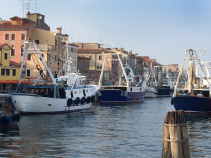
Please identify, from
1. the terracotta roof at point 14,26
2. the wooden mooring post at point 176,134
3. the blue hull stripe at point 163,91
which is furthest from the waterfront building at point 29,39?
the wooden mooring post at point 176,134

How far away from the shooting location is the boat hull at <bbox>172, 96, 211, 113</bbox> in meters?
50.6

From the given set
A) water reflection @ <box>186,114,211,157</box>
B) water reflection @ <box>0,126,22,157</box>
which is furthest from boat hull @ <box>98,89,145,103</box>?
water reflection @ <box>0,126,22,157</box>

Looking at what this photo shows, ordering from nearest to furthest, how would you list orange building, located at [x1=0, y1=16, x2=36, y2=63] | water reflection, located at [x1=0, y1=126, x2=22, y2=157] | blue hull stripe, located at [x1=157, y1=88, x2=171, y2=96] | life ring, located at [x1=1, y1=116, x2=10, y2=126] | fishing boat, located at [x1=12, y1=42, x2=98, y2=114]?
water reflection, located at [x1=0, y1=126, x2=22, y2=157], life ring, located at [x1=1, y1=116, x2=10, y2=126], fishing boat, located at [x1=12, y1=42, x2=98, y2=114], orange building, located at [x1=0, y1=16, x2=36, y2=63], blue hull stripe, located at [x1=157, y1=88, x2=171, y2=96]

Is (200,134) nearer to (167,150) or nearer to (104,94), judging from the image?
(167,150)

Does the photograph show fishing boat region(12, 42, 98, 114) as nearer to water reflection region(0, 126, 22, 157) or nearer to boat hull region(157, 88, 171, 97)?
water reflection region(0, 126, 22, 157)

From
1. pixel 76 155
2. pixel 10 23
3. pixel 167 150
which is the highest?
pixel 10 23

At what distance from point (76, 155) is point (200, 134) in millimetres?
12764

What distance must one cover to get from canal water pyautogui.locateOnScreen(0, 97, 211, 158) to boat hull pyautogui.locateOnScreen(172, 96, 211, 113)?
8520mm

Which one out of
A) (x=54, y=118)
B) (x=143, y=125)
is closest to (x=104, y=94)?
(x=54, y=118)

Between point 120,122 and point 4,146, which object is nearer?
point 4,146

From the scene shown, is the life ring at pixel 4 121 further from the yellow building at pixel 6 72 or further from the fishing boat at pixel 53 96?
the yellow building at pixel 6 72

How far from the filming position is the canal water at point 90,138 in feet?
80.1

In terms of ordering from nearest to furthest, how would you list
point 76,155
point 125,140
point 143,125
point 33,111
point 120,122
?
point 76,155
point 125,140
point 143,125
point 120,122
point 33,111

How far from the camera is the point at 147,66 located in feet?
623
